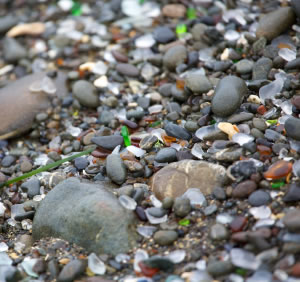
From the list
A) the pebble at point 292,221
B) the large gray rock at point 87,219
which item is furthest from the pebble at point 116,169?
the pebble at point 292,221

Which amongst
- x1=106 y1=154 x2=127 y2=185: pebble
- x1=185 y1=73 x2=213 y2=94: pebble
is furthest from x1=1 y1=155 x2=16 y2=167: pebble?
x1=185 y1=73 x2=213 y2=94: pebble

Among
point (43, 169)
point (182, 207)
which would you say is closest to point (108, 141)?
point (43, 169)

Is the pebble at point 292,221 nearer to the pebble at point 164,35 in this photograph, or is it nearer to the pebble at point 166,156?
the pebble at point 166,156

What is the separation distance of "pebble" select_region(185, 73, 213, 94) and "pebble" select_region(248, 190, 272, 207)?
941 mm

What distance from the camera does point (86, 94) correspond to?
3.28 m

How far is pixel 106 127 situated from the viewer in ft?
9.93

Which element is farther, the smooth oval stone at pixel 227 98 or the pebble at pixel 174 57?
the pebble at pixel 174 57

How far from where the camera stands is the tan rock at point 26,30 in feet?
13.5

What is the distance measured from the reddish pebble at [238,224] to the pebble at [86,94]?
156 cm

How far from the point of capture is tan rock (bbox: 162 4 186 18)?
3.79 meters

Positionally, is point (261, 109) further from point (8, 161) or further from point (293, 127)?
point (8, 161)

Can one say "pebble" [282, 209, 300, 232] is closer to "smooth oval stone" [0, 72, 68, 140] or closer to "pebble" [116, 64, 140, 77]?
"pebble" [116, 64, 140, 77]

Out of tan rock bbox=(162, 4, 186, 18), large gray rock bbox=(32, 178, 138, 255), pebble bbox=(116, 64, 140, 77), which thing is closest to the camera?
large gray rock bbox=(32, 178, 138, 255)

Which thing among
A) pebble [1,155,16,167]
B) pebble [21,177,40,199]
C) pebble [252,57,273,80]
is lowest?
pebble [1,155,16,167]
